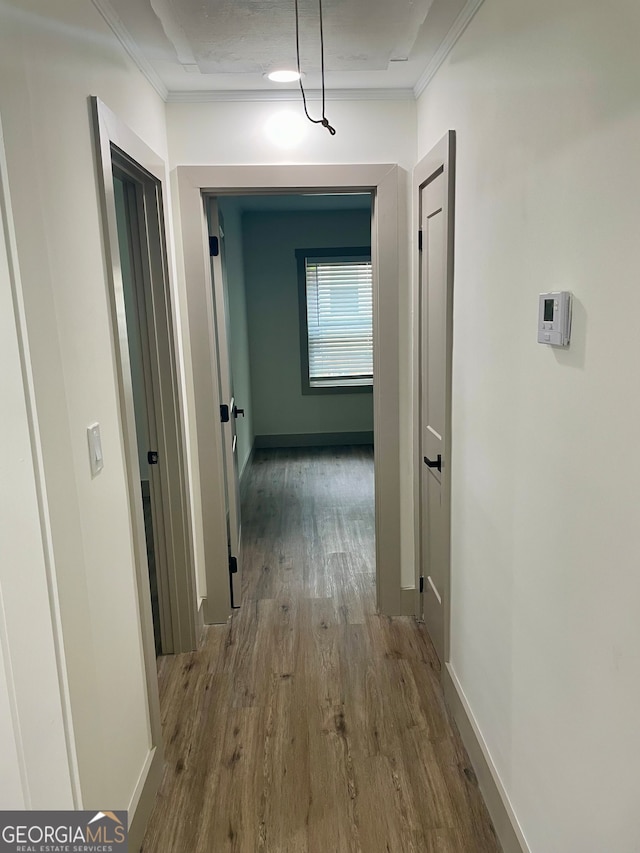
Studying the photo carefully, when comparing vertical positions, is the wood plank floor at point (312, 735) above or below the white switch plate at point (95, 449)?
below

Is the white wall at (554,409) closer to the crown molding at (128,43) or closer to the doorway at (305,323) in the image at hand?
the crown molding at (128,43)

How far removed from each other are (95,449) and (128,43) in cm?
142

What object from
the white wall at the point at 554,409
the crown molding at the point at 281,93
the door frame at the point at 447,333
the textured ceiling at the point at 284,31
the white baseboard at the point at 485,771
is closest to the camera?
the white wall at the point at 554,409

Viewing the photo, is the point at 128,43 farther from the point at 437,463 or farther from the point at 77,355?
the point at 437,463

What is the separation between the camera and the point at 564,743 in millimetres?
1283

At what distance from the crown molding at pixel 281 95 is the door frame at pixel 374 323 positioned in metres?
0.28

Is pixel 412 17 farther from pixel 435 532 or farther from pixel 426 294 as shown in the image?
pixel 435 532

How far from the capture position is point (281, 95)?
8.27ft

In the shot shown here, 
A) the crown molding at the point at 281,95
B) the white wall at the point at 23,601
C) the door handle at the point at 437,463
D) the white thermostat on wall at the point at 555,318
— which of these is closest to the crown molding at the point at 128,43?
the crown molding at the point at 281,95

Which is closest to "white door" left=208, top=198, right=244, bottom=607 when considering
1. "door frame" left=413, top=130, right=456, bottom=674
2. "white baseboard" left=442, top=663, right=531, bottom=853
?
"door frame" left=413, top=130, right=456, bottom=674

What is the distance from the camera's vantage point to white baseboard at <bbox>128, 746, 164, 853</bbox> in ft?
5.50

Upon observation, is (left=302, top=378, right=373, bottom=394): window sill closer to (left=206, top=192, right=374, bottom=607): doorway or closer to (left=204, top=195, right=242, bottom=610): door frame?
(left=206, top=192, right=374, bottom=607): doorway

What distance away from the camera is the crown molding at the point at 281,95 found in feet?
8.20

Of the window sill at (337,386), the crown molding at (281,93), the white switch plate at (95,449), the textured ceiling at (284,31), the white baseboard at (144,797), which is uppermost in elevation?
the crown molding at (281,93)
